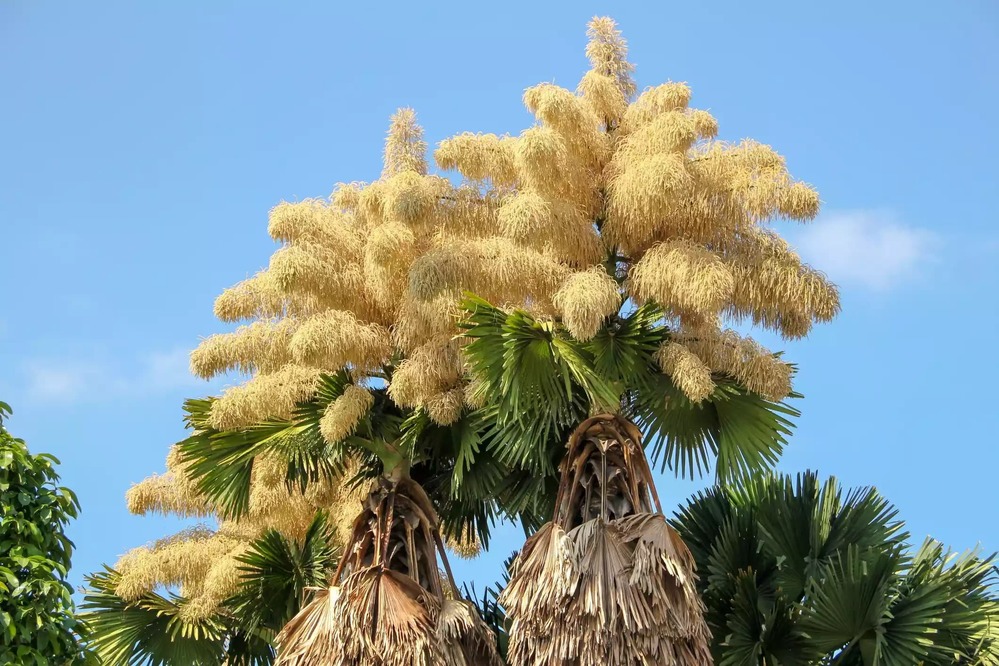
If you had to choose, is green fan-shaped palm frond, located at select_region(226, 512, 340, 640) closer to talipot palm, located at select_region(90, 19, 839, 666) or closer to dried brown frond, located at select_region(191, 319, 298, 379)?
talipot palm, located at select_region(90, 19, 839, 666)

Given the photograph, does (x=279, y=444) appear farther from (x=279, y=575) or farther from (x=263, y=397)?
(x=279, y=575)

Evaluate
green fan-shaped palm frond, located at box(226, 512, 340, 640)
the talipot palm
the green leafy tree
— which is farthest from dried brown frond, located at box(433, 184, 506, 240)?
the green leafy tree

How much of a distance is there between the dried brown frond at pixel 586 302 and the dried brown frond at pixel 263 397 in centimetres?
284

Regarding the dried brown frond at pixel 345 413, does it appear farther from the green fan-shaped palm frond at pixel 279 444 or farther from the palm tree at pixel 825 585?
the palm tree at pixel 825 585

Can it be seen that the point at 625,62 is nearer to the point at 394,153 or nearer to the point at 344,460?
the point at 394,153

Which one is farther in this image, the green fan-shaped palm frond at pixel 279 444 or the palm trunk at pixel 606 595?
the green fan-shaped palm frond at pixel 279 444

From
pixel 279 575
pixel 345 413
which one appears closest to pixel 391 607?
pixel 345 413

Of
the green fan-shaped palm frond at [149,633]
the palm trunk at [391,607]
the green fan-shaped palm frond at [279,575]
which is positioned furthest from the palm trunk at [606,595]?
the green fan-shaped palm frond at [149,633]

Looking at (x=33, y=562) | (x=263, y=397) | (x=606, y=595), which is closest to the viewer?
(x=33, y=562)

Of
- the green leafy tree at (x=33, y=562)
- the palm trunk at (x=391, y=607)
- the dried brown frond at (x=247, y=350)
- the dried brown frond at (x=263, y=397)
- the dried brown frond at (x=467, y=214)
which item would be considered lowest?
the green leafy tree at (x=33, y=562)

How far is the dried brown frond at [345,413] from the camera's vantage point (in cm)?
1188

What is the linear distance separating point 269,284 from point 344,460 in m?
1.95

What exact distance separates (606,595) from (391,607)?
71.7 inches

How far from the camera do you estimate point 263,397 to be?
40.8ft
